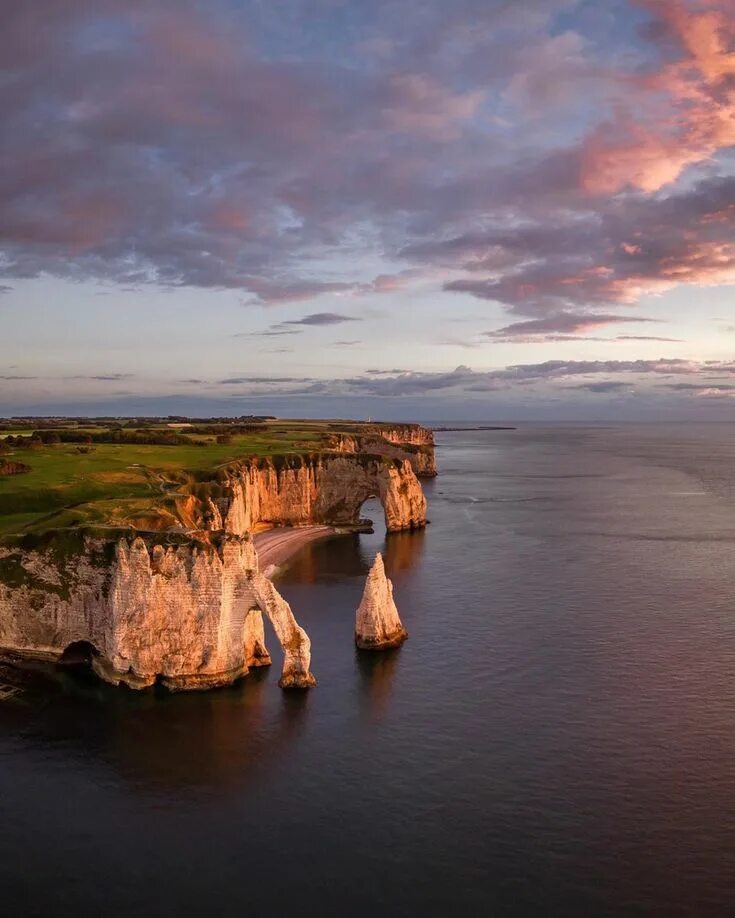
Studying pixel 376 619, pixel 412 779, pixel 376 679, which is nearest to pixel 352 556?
pixel 376 619

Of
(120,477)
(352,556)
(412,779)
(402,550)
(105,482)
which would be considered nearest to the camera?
(412,779)

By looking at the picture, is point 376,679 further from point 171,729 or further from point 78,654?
point 78,654

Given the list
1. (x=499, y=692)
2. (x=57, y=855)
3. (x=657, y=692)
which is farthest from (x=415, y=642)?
(x=57, y=855)

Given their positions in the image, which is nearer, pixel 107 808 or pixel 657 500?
pixel 107 808

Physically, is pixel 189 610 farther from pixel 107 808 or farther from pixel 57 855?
pixel 57 855

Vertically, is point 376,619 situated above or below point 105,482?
below

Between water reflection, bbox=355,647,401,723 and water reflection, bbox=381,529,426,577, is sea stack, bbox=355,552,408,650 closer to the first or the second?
water reflection, bbox=355,647,401,723

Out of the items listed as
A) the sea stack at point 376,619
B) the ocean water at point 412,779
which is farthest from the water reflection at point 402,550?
the sea stack at point 376,619

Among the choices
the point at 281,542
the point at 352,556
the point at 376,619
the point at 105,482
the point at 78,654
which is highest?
the point at 105,482
